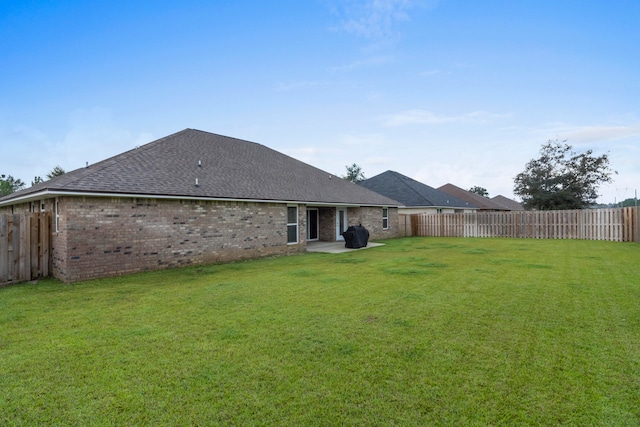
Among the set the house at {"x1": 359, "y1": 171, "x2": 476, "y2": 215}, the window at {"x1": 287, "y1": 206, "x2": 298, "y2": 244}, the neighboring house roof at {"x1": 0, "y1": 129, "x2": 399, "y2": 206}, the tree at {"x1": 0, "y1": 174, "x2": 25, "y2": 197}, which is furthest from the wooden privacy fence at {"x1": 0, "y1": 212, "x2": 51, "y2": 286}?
the tree at {"x1": 0, "y1": 174, "x2": 25, "y2": 197}

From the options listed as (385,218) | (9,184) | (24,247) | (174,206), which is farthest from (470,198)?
(9,184)

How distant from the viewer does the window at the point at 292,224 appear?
14.1 meters

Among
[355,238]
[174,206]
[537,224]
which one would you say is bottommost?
[355,238]

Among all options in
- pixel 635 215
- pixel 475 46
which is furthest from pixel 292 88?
pixel 635 215

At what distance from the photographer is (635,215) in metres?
16.0

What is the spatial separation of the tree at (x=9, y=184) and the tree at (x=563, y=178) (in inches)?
2891

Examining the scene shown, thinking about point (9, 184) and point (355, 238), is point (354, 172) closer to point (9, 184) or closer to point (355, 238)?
point (355, 238)

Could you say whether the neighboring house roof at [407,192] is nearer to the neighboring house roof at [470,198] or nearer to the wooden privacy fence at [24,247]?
the neighboring house roof at [470,198]

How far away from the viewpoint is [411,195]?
2753 cm

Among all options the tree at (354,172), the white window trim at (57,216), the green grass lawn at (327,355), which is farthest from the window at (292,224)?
the tree at (354,172)

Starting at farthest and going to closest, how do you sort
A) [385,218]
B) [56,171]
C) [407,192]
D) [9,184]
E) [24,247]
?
1. [9,184]
2. [56,171]
3. [407,192]
4. [385,218]
5. [24,247]

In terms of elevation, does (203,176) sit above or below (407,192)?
below

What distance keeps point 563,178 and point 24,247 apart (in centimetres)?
4121

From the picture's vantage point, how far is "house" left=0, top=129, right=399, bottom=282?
8.24 metres
